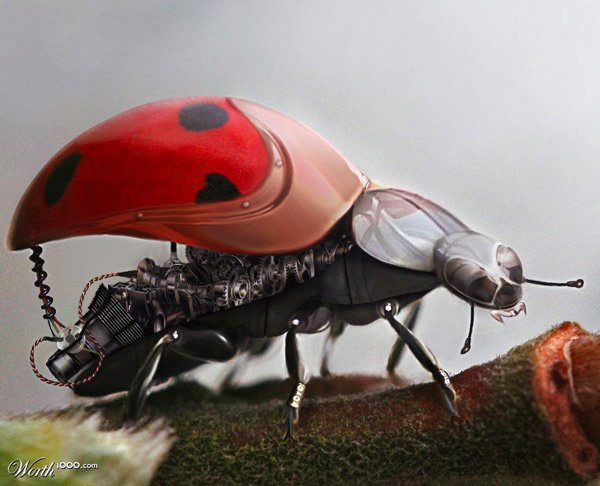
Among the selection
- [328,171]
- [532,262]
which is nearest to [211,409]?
[328,171]

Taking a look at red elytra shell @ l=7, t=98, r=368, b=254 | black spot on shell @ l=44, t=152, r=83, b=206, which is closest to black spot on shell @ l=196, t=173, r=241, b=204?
red elytra shell @ l=7, t=98, r=368, b=254

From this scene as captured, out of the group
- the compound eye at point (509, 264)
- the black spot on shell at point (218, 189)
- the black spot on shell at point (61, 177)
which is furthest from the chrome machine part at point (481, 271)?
the black spot on shell at point (61, 177)

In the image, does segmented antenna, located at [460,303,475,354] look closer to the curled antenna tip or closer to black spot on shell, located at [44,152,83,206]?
the curled antenna tip

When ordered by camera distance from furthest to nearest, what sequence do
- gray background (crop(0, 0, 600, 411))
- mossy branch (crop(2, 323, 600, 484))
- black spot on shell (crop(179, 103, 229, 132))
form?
1. gray background (crop(0, 0, 600, 411))
2. black spot on shell (crop(179, 103, 229, 132))
3. mossy branch (crop(2, 323, 600, 484))

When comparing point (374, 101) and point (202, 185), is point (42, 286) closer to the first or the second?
point (202, 185)

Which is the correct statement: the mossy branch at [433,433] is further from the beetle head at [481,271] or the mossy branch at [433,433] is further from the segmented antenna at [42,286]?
the segmented antenna at [42,286]

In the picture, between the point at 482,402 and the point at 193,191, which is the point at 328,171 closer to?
the point at 193,191
